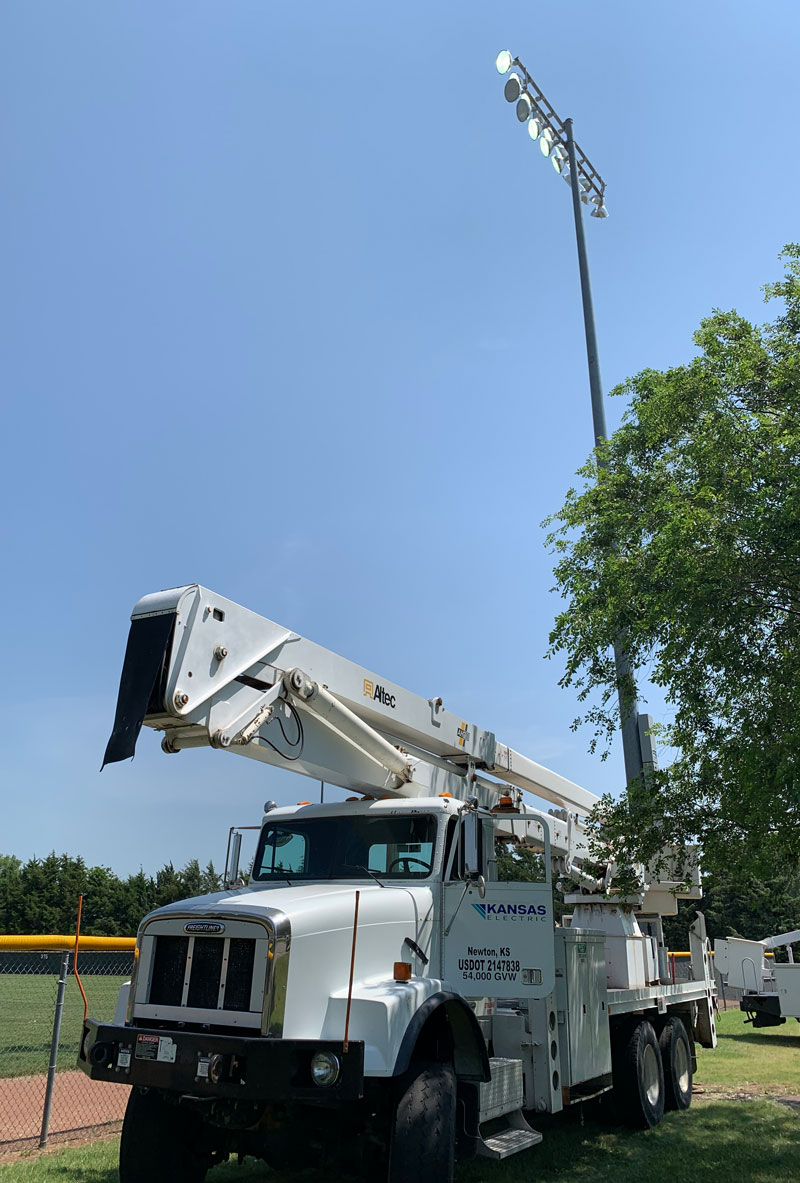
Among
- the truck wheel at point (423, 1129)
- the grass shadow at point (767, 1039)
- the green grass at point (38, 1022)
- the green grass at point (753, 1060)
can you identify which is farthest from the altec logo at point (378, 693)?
the grass shadow at point (767, 1039)

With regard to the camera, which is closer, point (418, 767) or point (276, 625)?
point (276, 625)

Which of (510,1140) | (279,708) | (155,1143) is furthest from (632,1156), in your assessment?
(279,708)

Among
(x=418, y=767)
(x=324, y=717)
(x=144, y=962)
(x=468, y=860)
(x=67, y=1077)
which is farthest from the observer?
(x=67, y=1077)

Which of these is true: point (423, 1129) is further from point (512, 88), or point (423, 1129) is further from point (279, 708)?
point (512, 88)

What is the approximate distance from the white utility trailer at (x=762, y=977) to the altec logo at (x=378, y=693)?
14111 millimetres

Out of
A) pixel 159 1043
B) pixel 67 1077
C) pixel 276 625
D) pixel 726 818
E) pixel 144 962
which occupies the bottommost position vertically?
pixel 67 1077

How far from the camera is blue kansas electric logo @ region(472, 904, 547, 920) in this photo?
22.0ft

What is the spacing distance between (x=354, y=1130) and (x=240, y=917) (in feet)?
5.04

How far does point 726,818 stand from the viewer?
340 inches

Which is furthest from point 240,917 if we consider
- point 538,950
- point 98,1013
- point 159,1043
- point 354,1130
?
point 98,1013

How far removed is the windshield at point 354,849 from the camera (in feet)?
23.0

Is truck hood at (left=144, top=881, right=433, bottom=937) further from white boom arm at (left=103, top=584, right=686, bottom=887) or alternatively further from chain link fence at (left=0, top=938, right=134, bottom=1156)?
chain link fence at (left=0, top=938, right=134, bottom=1156)

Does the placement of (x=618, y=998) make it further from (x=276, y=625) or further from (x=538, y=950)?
(x=276, y=625)

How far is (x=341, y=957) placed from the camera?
570 centimetres
